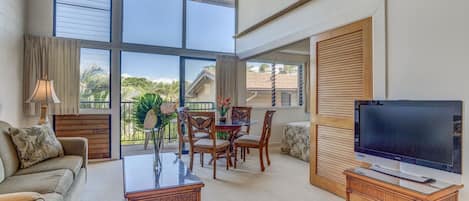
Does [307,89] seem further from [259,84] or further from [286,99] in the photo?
[259,84]

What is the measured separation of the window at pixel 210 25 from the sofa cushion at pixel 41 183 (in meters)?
3.70

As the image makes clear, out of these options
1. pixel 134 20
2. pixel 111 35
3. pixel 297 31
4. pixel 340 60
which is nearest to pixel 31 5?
pixel 111 35

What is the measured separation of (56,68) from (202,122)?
2.70 meters

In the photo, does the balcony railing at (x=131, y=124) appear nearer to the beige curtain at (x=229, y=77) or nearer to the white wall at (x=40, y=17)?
the beige curtain at (x=229, y=77)

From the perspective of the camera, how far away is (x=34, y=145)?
2660 mm

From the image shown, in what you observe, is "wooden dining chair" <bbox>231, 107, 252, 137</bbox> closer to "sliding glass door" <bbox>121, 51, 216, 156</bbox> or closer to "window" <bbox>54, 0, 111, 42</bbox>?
"sliding glass door" <bbox>121, 51, 216, 156</bbox>

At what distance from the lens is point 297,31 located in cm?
387

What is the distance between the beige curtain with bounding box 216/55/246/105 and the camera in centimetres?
562

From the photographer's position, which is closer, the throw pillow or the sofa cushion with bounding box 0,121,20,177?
the sofa cushion with bounding box 0,121,20,177

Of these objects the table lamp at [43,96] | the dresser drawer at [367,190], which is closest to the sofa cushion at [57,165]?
the table lamp at [43,96]

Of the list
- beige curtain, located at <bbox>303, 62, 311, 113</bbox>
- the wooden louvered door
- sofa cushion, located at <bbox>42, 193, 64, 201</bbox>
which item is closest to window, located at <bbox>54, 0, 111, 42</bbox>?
sofa cushion, located at <bbox>42, 193, 64, 201</bbox>

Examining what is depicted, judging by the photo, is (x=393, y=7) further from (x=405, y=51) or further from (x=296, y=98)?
(x=296, y=98)

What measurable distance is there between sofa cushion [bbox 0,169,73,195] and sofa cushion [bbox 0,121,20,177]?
0.41 feet

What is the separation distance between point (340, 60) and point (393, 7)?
748 millimetres
